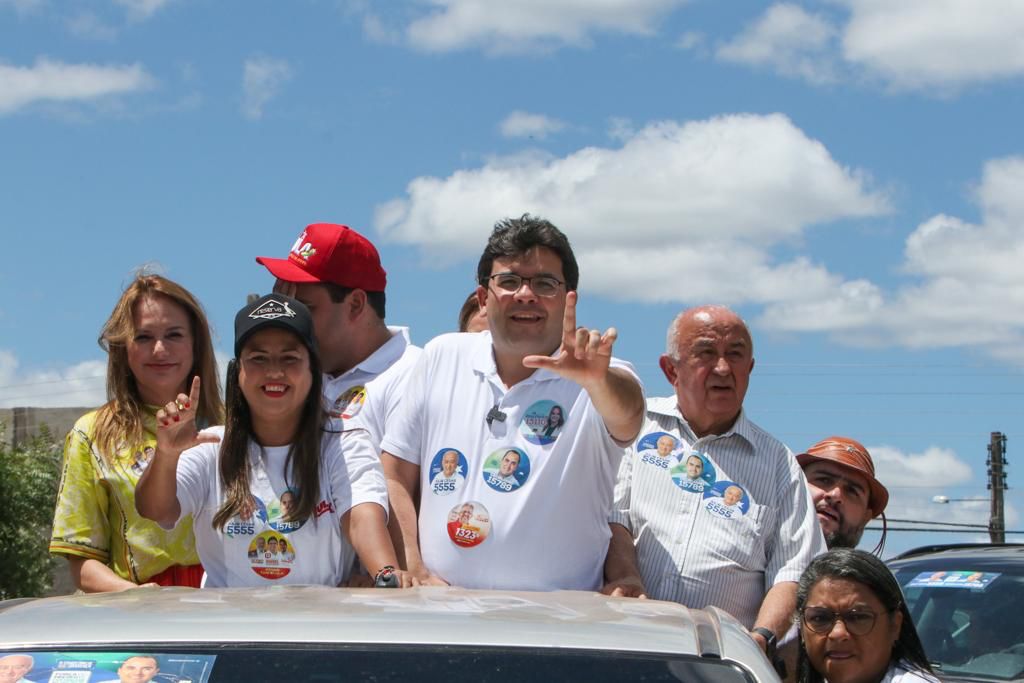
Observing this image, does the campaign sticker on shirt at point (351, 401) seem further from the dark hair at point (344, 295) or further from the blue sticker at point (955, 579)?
the blue sticker at point (955, 579)

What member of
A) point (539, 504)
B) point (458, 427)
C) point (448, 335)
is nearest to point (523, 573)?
point (539, 504)

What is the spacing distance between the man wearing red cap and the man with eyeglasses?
2.08 feet

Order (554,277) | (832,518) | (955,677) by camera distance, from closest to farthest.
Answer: (554,277)
(832,518)
(955,677)

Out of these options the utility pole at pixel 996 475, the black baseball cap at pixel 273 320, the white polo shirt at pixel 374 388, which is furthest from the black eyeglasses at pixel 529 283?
the utility pole at pixel 996 475

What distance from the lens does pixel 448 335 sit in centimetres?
446

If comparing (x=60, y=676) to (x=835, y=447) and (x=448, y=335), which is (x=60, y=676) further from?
(x=835, y=447)

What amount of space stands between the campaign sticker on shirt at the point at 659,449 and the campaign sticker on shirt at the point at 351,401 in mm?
988

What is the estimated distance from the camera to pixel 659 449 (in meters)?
4.64

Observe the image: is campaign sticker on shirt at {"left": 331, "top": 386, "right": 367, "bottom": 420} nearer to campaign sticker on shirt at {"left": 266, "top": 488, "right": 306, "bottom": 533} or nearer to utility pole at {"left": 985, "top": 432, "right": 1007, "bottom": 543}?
campaign sticker on shirt at {"left": 266, "top": 488, "right": 306, "bottom": 533}

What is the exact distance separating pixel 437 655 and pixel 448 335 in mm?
2266

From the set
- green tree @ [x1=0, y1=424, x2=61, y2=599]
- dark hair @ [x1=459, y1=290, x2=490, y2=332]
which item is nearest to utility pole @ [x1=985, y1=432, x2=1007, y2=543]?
green tree @ [x1=0, y1=424, x2=61, y2=599]

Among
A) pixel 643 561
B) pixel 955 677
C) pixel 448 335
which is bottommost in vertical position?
pixel 955 677

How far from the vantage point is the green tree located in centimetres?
2058

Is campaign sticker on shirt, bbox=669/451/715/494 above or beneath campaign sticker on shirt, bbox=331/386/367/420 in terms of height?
beneath
